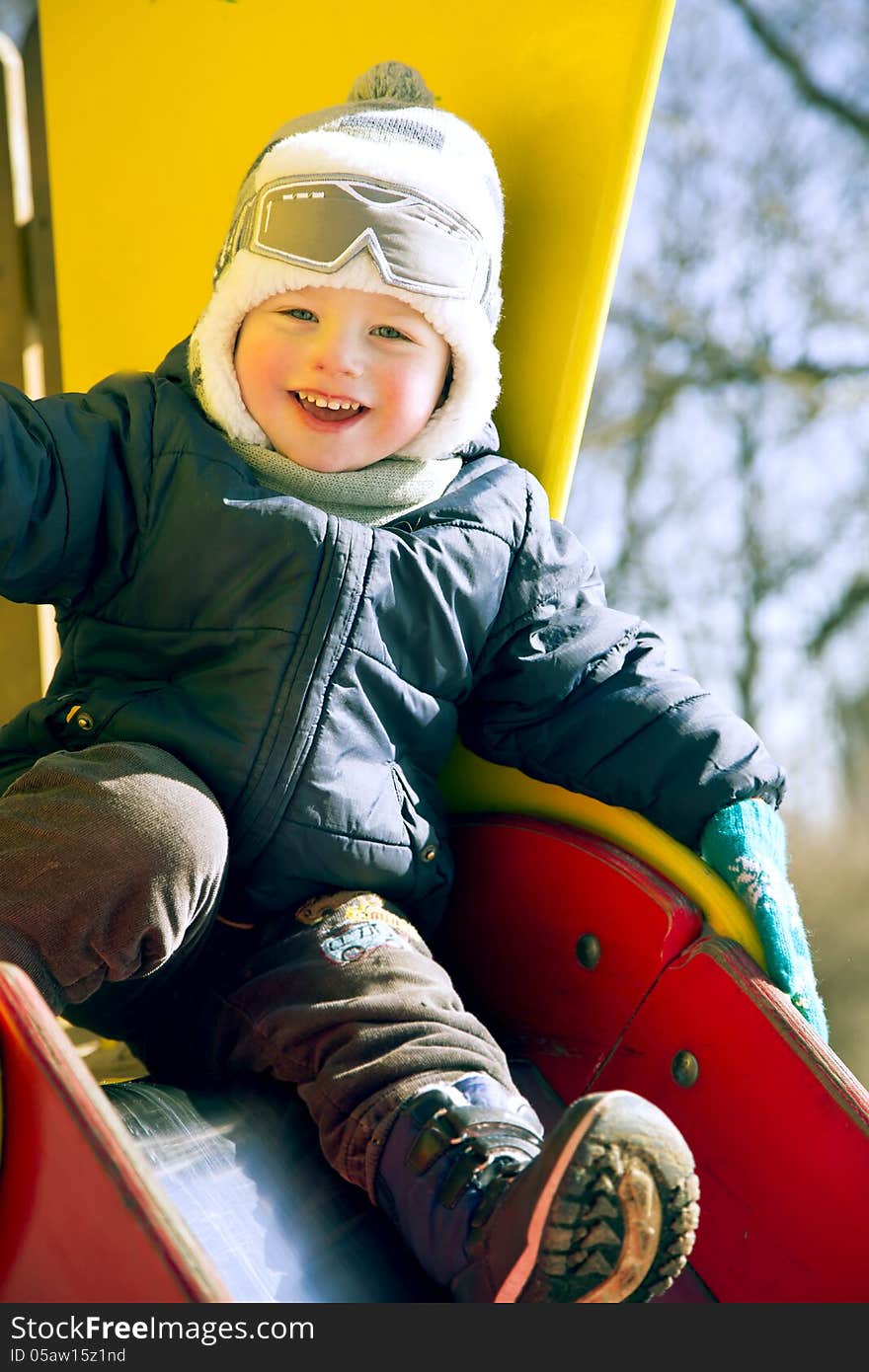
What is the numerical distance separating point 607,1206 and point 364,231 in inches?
32.3

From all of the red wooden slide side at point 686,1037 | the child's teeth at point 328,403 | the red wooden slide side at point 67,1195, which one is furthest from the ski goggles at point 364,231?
the red wooden slide side at point 67,1195

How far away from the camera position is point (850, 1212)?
1017 millimetres

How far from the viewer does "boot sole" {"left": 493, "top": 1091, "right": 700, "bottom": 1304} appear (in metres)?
0.79

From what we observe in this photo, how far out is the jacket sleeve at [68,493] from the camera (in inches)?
44.5

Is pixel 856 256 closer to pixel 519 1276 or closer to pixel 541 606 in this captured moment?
pixel 541 606

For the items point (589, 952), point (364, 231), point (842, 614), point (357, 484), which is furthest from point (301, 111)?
point (842, 614)

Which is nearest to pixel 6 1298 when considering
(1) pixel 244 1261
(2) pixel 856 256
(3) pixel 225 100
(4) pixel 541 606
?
(1) pixel 244 1261

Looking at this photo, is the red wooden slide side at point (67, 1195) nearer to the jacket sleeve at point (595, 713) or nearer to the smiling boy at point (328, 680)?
the smiling boy at point (328, 680)

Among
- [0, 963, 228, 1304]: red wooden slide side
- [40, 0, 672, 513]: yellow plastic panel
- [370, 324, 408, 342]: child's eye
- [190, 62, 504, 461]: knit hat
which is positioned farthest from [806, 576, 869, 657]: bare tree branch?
[0, 963, 228, 1304]: red wooden slide side

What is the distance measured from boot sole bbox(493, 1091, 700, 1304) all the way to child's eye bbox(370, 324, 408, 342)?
28.3 inches

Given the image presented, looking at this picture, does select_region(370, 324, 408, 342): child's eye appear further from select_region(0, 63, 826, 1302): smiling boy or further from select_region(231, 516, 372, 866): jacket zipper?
select_region(231, 516, 372, 866): jacket zipper

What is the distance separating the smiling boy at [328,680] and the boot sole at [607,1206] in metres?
0.11

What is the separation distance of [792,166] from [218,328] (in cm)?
198

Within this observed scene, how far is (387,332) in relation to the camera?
4.09 feet
